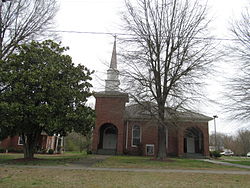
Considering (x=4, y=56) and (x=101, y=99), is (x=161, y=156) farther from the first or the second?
(x=4, y=56)

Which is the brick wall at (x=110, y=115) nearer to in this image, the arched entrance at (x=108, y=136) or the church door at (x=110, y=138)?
the arched entrance at (x=108, y=136)

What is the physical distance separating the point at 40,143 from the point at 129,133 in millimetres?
12875

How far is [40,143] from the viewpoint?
30906mm

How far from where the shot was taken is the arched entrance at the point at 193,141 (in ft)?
98.7

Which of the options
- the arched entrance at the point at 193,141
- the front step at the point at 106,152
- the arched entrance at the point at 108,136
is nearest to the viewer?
the front step at the point at 106,152

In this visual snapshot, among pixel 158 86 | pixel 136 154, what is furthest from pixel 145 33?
pixel 136 154

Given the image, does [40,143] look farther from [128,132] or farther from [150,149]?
[150,149]

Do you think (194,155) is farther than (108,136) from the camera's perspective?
No

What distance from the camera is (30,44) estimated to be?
16438 mm

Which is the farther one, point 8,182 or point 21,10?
point 21,10

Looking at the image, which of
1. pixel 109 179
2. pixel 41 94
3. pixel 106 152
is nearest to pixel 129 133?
pixel 106 152

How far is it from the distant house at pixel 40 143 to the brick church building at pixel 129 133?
28.9ft

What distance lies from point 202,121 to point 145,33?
50.7 feet

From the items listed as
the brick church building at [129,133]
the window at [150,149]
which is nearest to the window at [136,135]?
the brick church building at [129,133]
